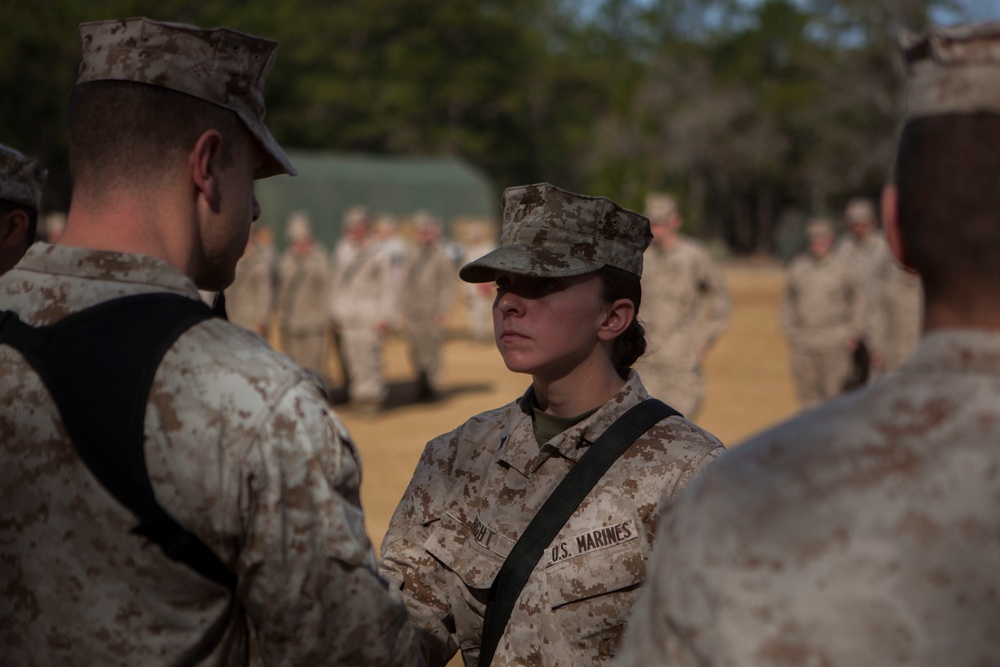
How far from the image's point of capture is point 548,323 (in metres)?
3.36

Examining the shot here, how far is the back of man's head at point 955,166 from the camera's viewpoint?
1.51 metres

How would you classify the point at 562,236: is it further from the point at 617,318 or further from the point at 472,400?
the point at 472,400

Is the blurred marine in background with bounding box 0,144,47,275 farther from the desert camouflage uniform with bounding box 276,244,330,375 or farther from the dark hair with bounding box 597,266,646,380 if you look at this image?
the desert camouflage uniform with bounding box 276,244,330,375

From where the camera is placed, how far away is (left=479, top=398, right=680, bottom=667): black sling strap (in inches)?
118

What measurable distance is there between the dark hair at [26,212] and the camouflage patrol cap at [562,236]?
Answer: 146 cm

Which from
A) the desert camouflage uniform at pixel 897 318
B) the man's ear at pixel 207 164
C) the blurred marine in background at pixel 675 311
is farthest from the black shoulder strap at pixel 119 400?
the desert camouflage uniform at pixel 897 318

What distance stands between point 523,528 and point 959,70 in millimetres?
1799

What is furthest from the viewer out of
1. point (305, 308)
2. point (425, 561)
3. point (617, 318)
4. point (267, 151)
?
point (305, 308)

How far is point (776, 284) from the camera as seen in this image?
46.2 meters

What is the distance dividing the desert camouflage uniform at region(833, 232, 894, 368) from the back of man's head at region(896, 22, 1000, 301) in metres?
11.4

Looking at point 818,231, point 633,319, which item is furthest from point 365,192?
point 633,319

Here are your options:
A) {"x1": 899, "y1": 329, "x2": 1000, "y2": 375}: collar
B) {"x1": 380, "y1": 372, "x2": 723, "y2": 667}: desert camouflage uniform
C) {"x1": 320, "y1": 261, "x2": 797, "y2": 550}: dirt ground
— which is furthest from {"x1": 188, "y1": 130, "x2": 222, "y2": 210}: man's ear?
{"x1": 320, "y1": 261, "x2": 797, "y2": 550}: dirt ground

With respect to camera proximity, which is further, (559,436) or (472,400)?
(472,400)

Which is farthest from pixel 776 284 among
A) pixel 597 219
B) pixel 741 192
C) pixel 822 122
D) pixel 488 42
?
pixel 597 219
